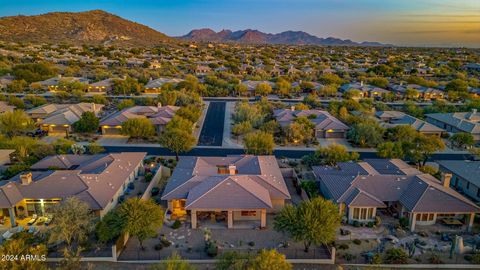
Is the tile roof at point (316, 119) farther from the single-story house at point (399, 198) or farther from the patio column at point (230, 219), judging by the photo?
the patio column at point (230, 219)

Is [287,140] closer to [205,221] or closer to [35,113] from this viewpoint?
[205,221]

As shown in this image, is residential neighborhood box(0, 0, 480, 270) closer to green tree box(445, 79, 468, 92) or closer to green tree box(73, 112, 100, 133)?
green tree box(73, 112, 100, 133)

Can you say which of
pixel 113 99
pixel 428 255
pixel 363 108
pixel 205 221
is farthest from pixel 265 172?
pixel 113 99

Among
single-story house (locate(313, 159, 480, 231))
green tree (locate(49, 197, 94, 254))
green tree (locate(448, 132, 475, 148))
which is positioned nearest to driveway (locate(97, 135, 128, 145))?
green tree (locate(49, 197, 94, 254))

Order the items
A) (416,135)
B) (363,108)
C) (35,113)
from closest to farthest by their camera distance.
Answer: (416,135), (35,113), (363,108)

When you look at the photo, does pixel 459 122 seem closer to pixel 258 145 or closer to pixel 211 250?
pixel 258 145

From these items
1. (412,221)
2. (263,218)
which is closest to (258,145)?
(263,218)
